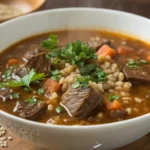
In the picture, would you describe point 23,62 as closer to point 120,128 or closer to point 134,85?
point 134,85

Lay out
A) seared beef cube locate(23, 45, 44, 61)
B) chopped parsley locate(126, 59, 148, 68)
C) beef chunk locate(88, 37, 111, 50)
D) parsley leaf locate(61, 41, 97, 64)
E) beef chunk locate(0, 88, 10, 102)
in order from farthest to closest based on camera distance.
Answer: beef chunk locate(88, 37, 111, 50)
seared beef cube locate(23, 45, 44, 61)
chopped parsley locate(126, 59, 148, 68)
parsley leaf locate(61, 41, 97, 64)
beef chunk locate(0, 88, 10, 102)

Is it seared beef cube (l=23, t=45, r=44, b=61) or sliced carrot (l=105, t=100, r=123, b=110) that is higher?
seared beef cube (l=23, t=45, r=44, b=61)

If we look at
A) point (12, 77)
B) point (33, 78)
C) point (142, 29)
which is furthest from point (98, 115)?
point (142, 29)

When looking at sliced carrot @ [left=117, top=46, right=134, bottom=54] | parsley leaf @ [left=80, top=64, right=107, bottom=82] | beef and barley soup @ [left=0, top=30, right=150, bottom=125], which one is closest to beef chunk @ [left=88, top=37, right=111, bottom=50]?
beef and barley soup @ [left=0, top=30, right=150, bottom=125]

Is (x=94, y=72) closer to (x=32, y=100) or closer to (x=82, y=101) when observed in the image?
(x=82, y=101)

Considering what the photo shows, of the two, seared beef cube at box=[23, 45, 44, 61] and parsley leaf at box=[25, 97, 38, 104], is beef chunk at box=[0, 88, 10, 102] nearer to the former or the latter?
parsley leaf at box=[25, 97, 38, 104]

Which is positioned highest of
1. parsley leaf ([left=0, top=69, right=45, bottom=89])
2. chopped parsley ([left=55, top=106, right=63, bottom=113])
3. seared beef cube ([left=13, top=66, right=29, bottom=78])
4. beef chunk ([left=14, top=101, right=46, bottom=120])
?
seared beef cube ([left=13, top=66, right=29, bottom=78])

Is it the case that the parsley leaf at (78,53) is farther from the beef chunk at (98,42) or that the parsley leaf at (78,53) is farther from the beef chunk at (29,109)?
the beef chunk at (29,109)

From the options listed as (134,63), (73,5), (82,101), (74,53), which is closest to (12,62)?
(74,53)
